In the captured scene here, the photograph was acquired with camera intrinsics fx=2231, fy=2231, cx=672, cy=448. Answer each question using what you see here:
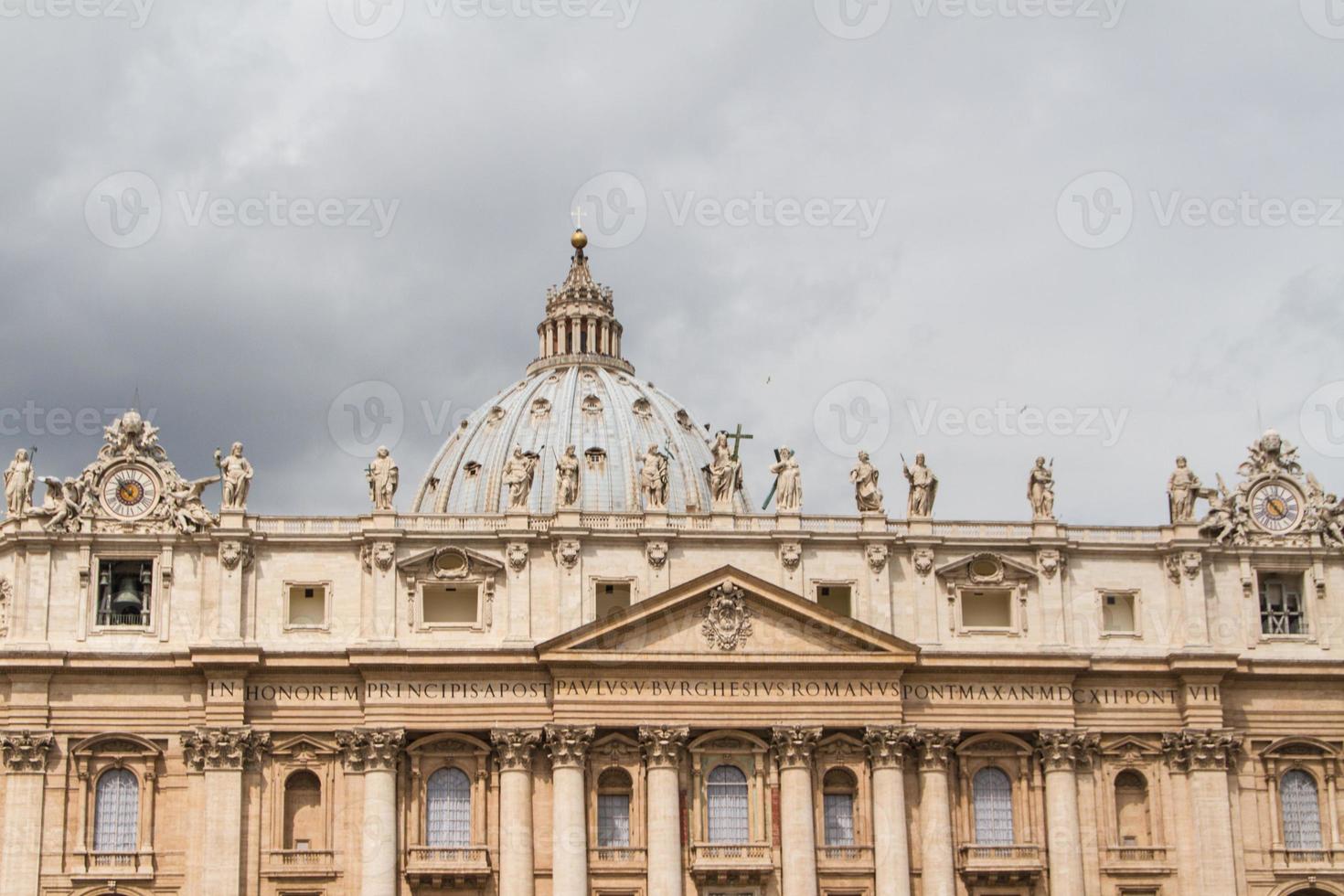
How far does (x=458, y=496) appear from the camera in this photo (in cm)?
12900

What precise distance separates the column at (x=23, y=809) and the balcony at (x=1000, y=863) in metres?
30.2

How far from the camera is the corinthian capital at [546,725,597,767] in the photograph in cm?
7325

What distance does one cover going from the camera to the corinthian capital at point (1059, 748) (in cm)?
7544

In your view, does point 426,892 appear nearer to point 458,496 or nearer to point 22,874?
point 22,874

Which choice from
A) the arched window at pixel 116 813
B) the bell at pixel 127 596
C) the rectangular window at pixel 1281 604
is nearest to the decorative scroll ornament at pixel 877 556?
the rectangular window at pixel 1281 604

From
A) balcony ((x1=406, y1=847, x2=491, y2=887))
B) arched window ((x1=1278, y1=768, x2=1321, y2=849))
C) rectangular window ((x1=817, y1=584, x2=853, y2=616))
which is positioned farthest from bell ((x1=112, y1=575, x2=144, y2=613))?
arched window ((x1=1278, y1=768, x2=1321, y2=849))

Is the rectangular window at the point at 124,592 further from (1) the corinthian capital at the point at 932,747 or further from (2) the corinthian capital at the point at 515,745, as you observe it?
(1) the corinthian capital at the point at 932,747

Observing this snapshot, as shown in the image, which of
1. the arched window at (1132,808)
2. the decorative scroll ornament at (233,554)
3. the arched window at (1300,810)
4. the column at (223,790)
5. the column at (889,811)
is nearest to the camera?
the column at (223,790)

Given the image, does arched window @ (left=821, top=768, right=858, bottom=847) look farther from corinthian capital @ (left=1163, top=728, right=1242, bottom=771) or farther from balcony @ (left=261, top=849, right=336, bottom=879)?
balcony @ (left=261, top=849, right=336, bottom=879)

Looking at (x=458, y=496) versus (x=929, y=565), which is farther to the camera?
(x=458, y=496)

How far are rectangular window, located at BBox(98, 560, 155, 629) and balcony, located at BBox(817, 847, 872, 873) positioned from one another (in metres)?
24.0

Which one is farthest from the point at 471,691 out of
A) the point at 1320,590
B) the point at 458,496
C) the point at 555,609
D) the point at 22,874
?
the point at 458,496

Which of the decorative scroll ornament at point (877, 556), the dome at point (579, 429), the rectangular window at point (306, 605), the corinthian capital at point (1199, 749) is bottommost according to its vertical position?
the corinthian capital at point (1199, 749)

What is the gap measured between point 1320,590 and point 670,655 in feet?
77.8
